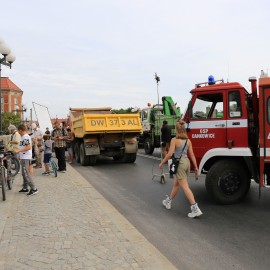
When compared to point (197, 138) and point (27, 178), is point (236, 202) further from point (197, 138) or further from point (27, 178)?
point (27, 178)

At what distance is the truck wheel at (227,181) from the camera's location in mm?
7371

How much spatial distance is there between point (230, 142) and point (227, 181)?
774 mm

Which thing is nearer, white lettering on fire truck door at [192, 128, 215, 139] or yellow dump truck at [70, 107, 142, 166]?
white lettering on fire truck door at [192, 128, 215, 139]

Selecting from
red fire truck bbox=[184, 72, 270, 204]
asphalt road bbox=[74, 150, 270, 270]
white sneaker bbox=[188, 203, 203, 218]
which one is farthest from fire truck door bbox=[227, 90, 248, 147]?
white sneaker bbox=[188, 203, 203, 218]

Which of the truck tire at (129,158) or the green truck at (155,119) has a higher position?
the green truck at (155,119)

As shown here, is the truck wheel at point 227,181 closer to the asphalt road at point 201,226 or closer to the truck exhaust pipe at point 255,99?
the asphalt road at point 201,226

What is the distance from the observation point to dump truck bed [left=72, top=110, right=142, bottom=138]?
14.1m

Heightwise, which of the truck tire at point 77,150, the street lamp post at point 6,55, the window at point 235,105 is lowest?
the truck tire at point 77,150

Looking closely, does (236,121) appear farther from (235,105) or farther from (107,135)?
(107,135)

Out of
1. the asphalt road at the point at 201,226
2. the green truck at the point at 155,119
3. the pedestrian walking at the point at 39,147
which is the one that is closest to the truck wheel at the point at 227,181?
the asphalt road at the point at 201,226

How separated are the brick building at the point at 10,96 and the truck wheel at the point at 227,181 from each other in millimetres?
100126

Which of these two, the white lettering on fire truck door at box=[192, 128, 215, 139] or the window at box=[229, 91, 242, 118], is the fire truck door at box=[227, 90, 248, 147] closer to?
the window at box=[229, 91, 242, 118]

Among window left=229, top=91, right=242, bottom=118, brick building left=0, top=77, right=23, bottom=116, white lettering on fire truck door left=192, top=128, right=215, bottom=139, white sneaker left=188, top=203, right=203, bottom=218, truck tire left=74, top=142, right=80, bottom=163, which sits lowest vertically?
white sneaker left=188, top=203, right=203, bottom=218

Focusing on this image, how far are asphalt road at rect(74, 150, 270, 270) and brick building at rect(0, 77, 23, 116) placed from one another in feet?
324
